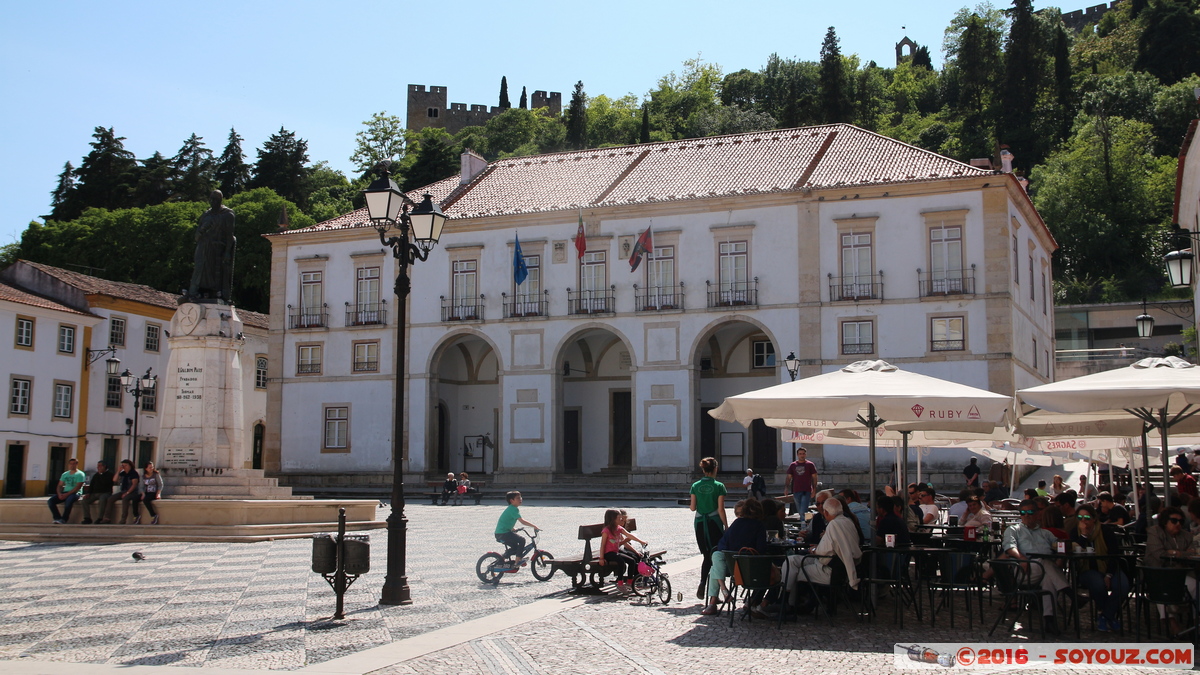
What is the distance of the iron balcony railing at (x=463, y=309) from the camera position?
4028 centimetres

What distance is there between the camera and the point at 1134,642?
9.06 metres

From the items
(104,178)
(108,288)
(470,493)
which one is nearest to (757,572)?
(470,493)

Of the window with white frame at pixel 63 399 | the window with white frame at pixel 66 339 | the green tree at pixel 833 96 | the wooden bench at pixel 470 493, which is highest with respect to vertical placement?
the green tree at pixel 833 96

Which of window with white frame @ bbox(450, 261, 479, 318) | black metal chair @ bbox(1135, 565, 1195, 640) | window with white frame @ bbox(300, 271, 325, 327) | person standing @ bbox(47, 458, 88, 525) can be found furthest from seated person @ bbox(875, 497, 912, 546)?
window with white frame @ bbox(300, 271, 325, 327)

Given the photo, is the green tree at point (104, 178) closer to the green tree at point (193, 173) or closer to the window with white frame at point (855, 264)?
the green tree at point (193, 173)

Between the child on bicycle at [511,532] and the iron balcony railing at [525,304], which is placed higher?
the iron balcony railing at [525,304]

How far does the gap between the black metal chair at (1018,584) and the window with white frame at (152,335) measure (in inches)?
1676

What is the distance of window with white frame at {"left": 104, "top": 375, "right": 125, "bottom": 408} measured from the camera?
44.1 meters

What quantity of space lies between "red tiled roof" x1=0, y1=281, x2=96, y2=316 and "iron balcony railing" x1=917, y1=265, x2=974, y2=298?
30366 mm

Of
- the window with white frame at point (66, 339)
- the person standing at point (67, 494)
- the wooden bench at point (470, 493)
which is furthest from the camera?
the window with white frame at point (66, 339)

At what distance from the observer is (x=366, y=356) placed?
41562 millimetres

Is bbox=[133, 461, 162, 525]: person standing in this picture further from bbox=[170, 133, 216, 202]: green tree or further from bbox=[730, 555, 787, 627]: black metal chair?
bbox=[170, 133, 216, 202]: green tree

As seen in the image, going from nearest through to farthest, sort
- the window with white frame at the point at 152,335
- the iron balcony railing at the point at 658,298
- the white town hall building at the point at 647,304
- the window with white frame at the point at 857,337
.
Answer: the white town hall building at the point at 647,304
the window with white frame at the point at 857,337
the iron balcony railing at the point at 658,298
the window with white frame at the point at 152,335

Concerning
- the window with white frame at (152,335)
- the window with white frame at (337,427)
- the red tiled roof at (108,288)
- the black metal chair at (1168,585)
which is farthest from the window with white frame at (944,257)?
the window with white frame at (152,335)
